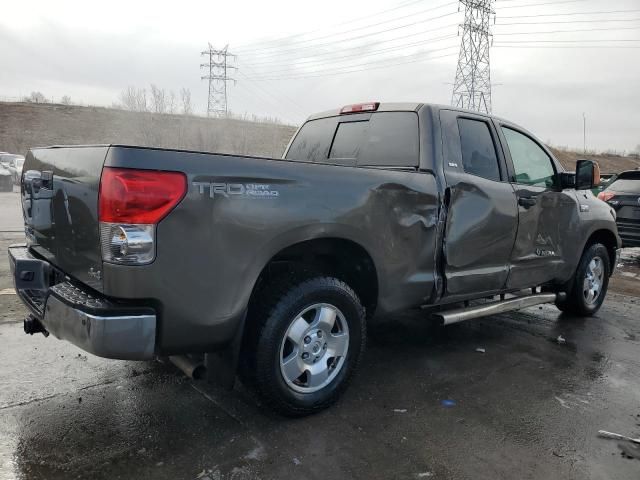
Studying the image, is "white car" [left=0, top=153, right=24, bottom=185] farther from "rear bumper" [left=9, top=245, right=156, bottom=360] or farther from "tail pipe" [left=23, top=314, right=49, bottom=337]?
"rear bumper" [left=9, top=245, right=156, bottom=360]

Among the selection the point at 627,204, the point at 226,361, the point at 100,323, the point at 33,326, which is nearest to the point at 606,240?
the point at 627,204

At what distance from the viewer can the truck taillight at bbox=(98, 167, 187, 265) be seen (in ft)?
7.82

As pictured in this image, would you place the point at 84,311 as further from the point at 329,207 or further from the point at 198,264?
the point at 329,207

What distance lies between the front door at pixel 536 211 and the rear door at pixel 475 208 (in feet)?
0.52

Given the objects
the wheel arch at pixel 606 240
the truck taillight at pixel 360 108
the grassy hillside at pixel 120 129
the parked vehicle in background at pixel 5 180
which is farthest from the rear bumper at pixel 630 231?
the grassy hillside at pixel 120 129

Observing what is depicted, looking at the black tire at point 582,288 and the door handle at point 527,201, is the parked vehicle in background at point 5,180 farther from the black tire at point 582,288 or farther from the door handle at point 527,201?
the door handle at point 527,201

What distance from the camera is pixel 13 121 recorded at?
47.5m

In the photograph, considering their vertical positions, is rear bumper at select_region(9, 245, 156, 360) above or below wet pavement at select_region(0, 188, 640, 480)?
above

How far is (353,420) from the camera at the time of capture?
319 cm

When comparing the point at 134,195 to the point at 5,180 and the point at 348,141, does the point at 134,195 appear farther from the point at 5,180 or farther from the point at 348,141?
the point at 5,180

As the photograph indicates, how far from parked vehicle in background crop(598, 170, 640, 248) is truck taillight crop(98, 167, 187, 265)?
30.5 ft

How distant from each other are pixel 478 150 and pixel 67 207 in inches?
122

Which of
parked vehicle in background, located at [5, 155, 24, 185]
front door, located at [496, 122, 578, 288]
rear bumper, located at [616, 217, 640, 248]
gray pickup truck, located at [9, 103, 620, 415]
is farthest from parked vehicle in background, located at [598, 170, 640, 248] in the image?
parked vehicle in background, located at [5, 155, 24, 185]

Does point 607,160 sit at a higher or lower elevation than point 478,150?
higher
